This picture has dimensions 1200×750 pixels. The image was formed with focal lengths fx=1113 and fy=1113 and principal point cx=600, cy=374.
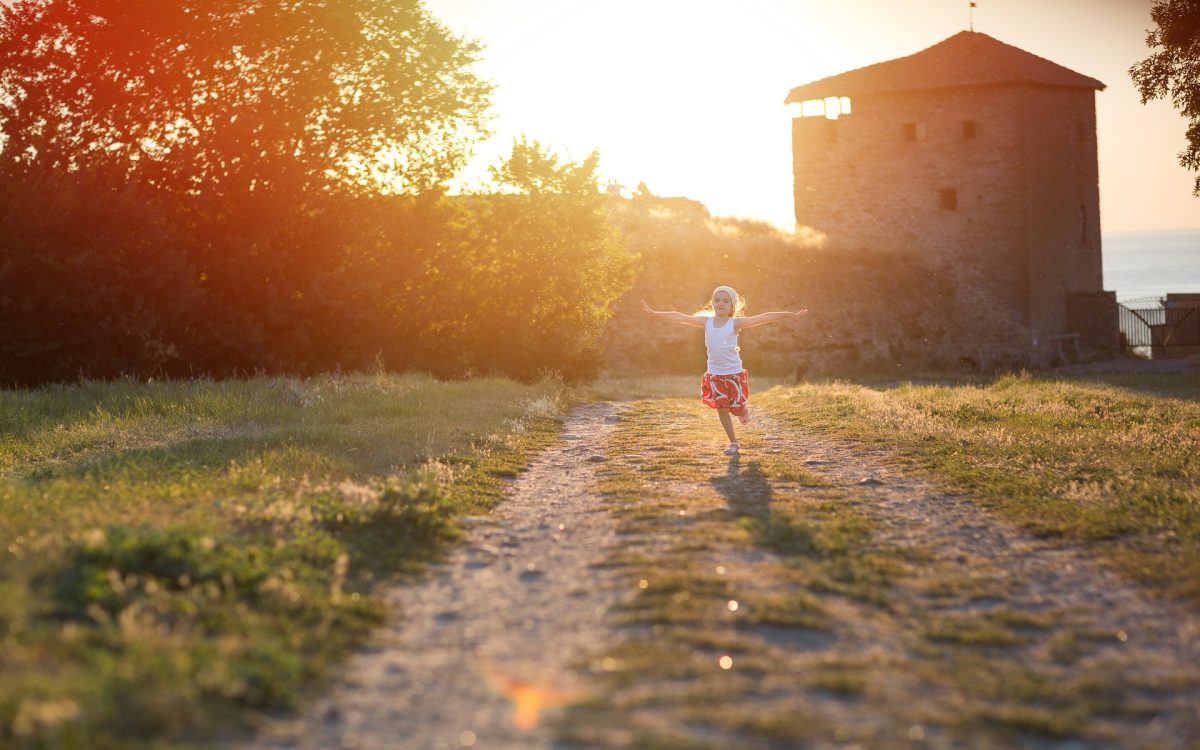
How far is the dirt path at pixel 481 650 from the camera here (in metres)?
4.34

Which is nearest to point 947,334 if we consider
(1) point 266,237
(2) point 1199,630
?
(1) point 266,237

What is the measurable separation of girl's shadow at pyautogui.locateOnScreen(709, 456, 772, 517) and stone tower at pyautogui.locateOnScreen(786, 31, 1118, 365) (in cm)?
3447

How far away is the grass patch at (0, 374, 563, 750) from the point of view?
4414 mm

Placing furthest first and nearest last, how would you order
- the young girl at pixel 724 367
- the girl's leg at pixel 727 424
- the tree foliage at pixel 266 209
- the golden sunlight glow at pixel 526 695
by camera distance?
the tree foliage at pixel 266 209 < the young girl at pixel 724 367 < the girl's leg at pixel 727 424 < the golden sunlight glow at pixel 526 695

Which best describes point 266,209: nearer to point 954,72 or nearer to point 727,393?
point 727,393

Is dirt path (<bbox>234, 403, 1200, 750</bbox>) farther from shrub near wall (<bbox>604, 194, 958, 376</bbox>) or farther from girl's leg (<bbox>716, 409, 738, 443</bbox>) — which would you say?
shrub near wall (<bbox>604, 194, 958, 376</bbox>)

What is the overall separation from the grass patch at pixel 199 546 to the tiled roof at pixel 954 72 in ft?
119

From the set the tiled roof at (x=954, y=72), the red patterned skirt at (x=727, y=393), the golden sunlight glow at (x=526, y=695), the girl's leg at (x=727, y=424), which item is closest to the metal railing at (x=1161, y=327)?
the tiled roof at (x=954, y=72)

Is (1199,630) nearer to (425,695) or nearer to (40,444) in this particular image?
(425,695)

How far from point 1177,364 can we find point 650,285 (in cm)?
1875

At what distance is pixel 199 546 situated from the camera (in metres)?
6.41

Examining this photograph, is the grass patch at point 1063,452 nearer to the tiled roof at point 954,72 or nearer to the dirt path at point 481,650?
the dirt path at point 481,650

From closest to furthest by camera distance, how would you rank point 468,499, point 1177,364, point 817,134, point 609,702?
point 609,702 → point 468,499 → point 1177,364 → point 817,134

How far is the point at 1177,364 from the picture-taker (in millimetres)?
39156
